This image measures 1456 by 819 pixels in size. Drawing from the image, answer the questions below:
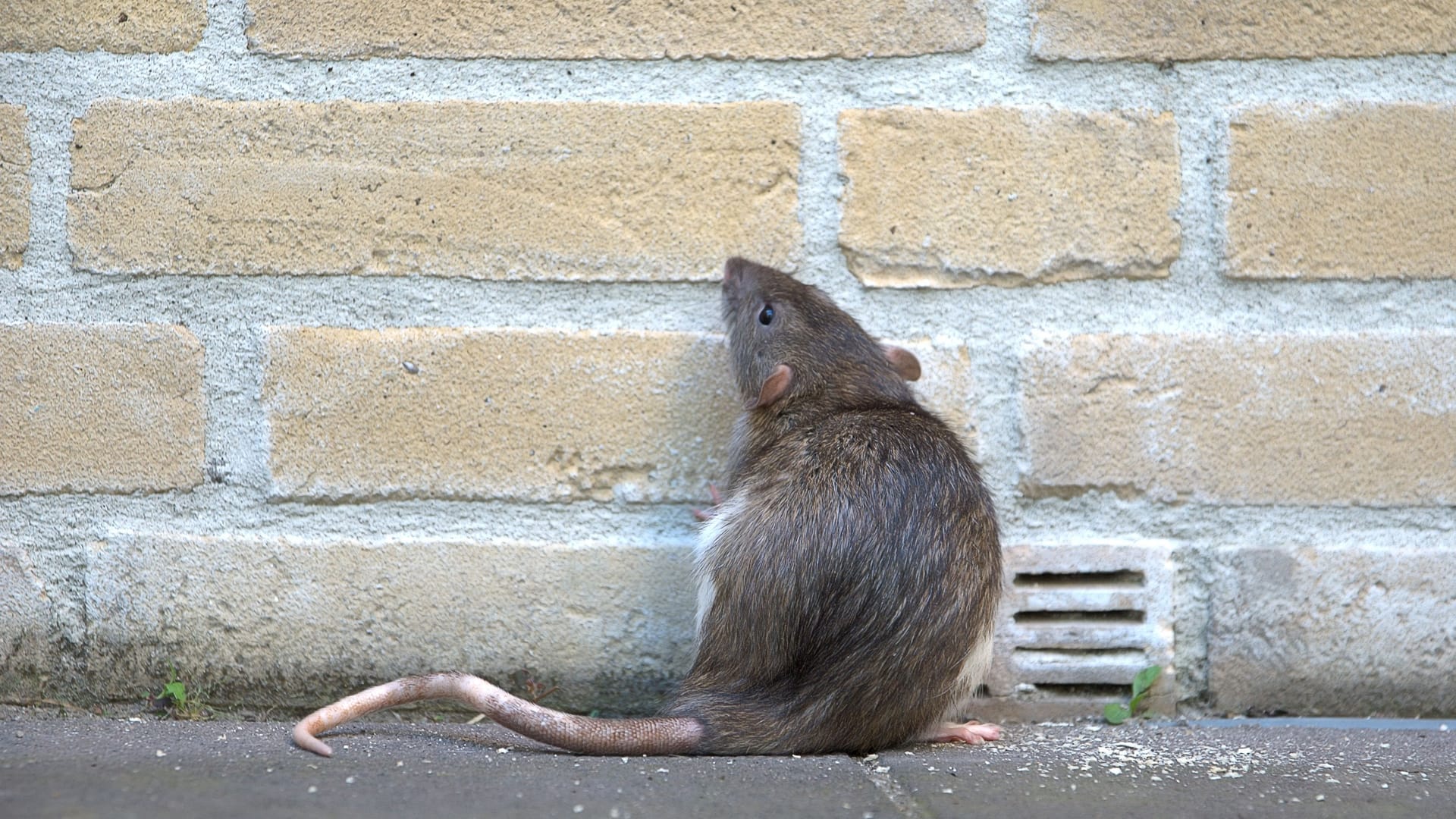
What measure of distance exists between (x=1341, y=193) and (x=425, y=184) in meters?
1.81

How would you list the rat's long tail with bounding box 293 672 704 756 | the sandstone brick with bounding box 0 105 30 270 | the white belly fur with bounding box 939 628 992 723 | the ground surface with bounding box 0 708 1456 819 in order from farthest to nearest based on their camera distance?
the sandstone brick with bounding box 0 105 30 270
the white belly fur with bounding box 939 628 992 723
the rat's long tail with bounding box 293 672 704 756
the ground surface with bounding box 0 708 1456 819

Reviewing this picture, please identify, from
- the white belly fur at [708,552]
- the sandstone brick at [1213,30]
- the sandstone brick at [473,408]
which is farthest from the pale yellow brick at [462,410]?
the sandstone brick at [1213,30]

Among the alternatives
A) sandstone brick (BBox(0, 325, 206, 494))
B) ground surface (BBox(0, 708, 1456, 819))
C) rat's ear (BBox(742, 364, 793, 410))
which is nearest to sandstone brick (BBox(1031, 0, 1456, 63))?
rat's ear (BBox(742, 364, 793, 410))

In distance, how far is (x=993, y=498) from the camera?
2.47 m

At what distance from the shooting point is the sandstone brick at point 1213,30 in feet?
7.89

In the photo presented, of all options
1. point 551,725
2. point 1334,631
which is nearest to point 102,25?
point 551,725

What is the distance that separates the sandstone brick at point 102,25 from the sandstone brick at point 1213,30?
1672 millimetres

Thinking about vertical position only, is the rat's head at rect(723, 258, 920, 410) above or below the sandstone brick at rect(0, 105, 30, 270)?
below

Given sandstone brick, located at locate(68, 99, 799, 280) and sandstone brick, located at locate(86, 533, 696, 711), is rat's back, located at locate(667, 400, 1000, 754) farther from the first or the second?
sandstone brick, located at locate(68, 99, 799, 280)

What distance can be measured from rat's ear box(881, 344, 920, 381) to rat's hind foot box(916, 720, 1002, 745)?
67 cm

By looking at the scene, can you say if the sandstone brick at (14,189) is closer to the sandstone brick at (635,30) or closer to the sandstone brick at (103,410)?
the sandstone brick at (103,410)

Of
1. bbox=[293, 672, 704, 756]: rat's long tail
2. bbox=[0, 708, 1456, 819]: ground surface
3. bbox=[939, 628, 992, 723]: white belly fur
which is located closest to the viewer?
bbox=[0, 708, 1456, 819]: ground surface

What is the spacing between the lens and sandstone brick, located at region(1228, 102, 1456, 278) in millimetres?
2418

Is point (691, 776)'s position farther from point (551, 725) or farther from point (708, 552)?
point (708, 552)
